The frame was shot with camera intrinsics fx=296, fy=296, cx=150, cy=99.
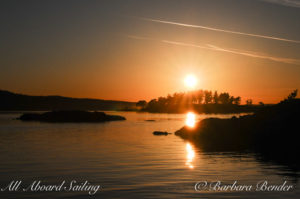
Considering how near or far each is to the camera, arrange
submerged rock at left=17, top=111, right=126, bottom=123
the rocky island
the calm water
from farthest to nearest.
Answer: submerged rock at left=17, top=111, right=126, bottom=123
the rocky island
the calm water

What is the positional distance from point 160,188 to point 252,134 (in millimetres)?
30826

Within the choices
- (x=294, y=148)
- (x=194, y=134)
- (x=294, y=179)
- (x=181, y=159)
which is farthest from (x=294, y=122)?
(x=294, y=179)

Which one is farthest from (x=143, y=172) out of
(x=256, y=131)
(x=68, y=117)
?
(x=68, y=117)

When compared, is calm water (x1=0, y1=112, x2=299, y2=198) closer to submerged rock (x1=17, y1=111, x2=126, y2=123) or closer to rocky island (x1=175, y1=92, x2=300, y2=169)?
rocky island (x1=175, y1=92, x2=300, y2=169)

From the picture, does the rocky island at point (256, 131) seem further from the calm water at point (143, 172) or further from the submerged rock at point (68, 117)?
the submerged rock at point (68, 117)

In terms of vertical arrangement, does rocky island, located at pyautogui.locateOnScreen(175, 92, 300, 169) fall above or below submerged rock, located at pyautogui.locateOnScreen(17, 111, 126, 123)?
above

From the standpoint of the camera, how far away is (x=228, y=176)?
19984mm

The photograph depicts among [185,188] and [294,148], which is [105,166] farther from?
[294,148]

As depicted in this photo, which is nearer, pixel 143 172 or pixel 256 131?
pixel 143 172

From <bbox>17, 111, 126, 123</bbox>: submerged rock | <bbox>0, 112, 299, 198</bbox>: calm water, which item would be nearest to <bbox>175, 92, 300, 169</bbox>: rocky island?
<bbox>0, 112, 299, 198</bbox>: calm water

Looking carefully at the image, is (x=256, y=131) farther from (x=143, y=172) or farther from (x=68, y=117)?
(x=68, y=117)

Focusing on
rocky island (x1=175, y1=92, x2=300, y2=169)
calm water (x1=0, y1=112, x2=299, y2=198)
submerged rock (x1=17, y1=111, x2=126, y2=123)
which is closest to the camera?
calm water (x1=0, y1=112, x2=299, y2=198)

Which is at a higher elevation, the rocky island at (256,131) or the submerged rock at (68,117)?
the rocky island at (256,131)

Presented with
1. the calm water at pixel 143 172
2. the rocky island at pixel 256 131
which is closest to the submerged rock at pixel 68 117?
the rocky island at pixel 256 131
